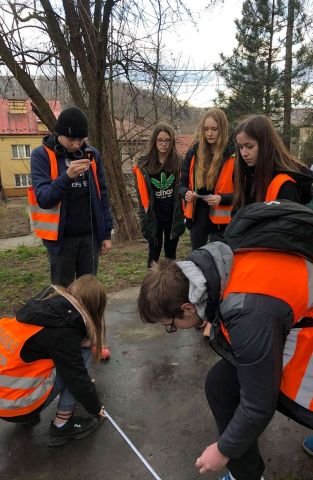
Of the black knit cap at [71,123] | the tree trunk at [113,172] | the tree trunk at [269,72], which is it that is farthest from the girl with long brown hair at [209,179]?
the tree trunk at [269,72]

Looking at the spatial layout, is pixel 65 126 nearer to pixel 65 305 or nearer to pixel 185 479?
pixel 65 305

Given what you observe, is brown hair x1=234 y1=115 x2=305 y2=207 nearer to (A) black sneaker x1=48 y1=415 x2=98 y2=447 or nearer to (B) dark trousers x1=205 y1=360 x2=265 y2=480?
(B) dark trousers x1=205 y1=360 x2=265 y2=480

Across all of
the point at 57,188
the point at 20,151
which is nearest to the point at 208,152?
the point at 57,188

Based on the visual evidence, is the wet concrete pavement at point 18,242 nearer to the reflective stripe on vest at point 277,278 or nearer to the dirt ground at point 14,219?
the dirt ground at point 14,219

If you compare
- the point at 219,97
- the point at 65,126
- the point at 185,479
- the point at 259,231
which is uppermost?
the point at 219,97

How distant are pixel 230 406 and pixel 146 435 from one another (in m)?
0.75

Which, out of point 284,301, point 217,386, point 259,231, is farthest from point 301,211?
point 217,386

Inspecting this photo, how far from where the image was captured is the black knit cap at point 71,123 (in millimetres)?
2771

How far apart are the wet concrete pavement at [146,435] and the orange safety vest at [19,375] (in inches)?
10.2

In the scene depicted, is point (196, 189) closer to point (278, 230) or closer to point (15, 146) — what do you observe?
point (278, 230)

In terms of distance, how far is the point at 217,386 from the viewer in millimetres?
1812

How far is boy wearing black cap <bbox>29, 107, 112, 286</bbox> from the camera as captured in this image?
2.79m

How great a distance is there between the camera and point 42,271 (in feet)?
17.7

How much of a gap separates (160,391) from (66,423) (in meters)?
0.67
